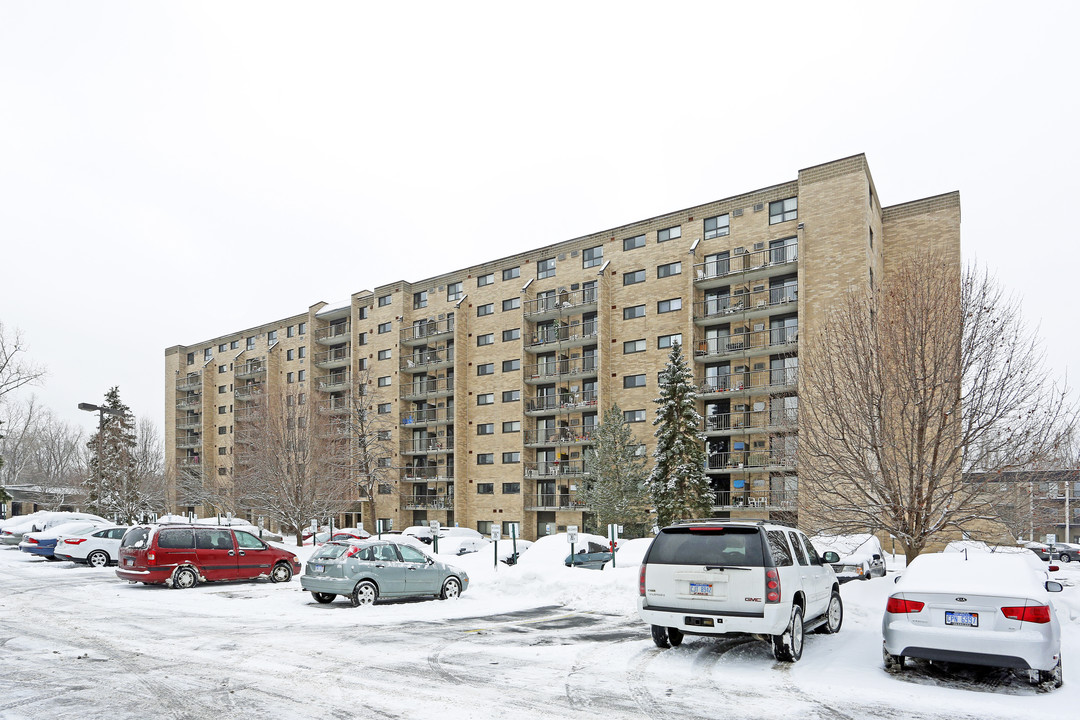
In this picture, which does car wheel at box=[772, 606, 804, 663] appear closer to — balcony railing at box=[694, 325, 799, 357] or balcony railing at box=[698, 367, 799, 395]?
balcony railing at box=[698, 367, 799, 395]

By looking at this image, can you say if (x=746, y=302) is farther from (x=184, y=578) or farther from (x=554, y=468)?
(x=184, y=578)

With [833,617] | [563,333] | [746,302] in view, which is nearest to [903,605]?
[833,617]

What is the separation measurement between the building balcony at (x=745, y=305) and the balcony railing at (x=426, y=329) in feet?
67.8

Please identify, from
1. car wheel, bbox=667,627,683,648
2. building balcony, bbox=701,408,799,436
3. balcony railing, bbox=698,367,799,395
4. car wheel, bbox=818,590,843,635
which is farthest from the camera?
building balcony, bbox=701,408,799,436

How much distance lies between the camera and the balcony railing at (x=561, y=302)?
47844mm

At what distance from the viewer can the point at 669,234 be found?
44.8 metres

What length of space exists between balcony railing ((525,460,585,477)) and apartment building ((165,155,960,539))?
0.10 m

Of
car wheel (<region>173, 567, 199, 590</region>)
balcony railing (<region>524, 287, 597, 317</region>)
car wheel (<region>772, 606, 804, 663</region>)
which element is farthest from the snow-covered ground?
balcony railing (<region>524, 287, 597, 317</region>)

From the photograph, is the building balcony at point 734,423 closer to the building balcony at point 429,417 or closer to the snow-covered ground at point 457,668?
the building balcony at point 429,417

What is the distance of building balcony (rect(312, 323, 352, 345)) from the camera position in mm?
64312

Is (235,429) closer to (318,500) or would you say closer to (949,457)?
(318,500)

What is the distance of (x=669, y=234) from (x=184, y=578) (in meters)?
33.7

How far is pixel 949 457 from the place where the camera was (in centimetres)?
1477

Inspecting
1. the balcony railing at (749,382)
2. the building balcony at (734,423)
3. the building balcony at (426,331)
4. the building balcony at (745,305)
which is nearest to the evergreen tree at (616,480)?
the building balcony at (734,423)
